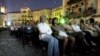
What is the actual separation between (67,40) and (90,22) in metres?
2.82

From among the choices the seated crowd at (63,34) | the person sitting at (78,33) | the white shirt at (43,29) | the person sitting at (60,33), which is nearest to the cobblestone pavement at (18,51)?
the seated crowd at (63,34)

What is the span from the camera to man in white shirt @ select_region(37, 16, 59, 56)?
27.2 ft

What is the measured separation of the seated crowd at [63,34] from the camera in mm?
8383

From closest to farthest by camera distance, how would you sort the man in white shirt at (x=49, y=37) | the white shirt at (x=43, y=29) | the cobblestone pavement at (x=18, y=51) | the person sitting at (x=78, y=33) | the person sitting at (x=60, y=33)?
the man in white shirt at (x=49, y=37)
the white shirt at (x=43, y=29)
the person sitting at (x=60, y=33)
the cobblestone pavement at (x=18, y=51)
the person sitting at (x=78, y=33)

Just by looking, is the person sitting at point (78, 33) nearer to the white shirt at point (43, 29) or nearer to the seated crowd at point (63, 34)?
the seated crowd at point (63, 34)

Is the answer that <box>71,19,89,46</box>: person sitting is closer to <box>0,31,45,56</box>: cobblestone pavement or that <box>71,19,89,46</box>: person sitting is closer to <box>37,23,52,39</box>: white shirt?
<box>0,31,45,56</box>: cobblestone pavement

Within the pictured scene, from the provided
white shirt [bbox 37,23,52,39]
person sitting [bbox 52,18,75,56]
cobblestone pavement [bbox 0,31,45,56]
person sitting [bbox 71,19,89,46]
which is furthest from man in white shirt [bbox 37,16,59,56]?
person sitting [bbox 71,19,89,46]

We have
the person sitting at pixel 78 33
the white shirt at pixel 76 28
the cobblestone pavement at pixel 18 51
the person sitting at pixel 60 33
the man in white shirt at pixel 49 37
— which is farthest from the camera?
the white shirt at pixel 76 28

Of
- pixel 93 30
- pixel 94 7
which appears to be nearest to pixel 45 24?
pixel 93 30

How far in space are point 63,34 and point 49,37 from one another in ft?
3.54

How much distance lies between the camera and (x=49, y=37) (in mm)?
8469

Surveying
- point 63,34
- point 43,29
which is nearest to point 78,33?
point 63,34

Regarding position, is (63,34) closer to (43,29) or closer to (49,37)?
(43,29)

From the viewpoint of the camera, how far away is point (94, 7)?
34.8 meters
